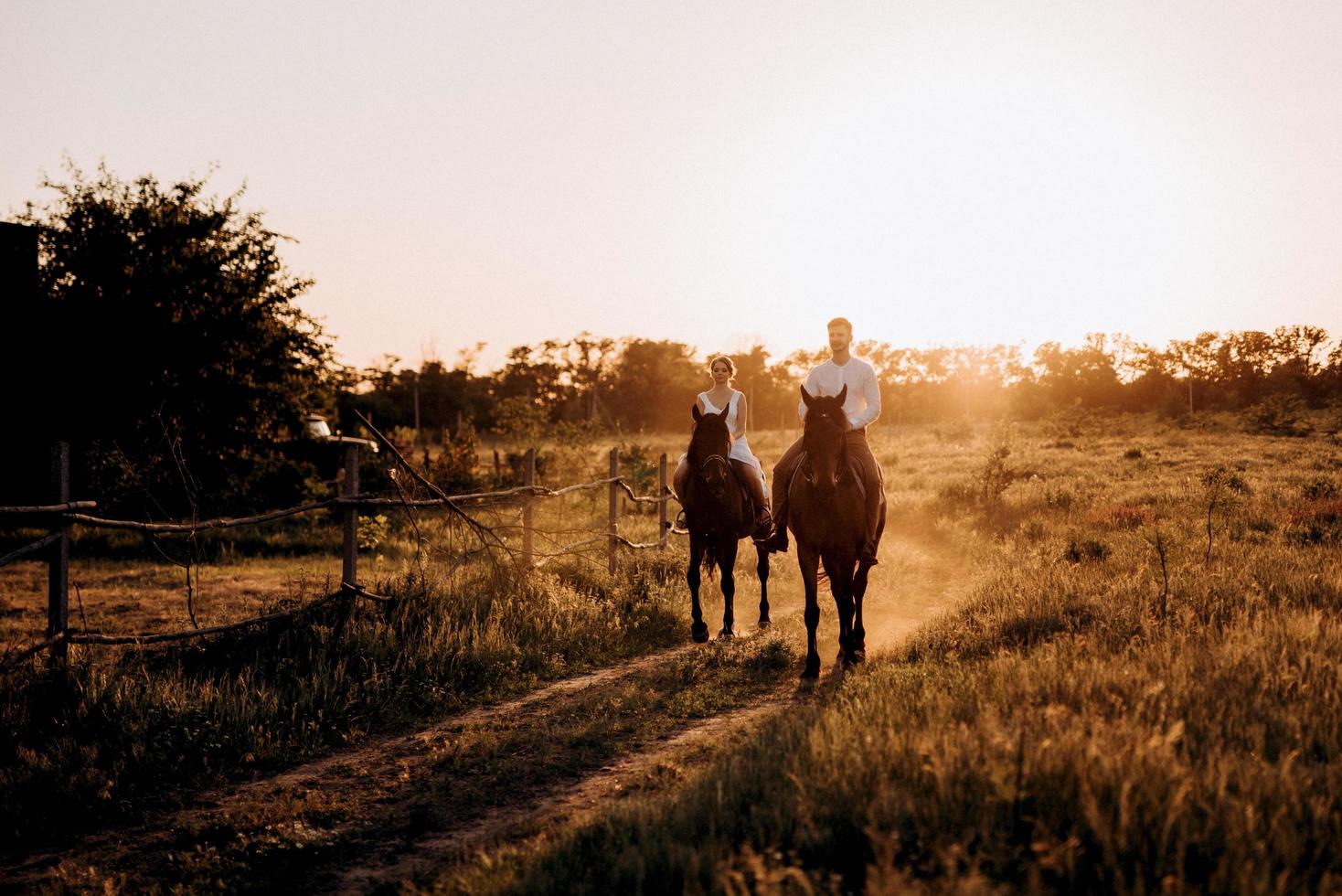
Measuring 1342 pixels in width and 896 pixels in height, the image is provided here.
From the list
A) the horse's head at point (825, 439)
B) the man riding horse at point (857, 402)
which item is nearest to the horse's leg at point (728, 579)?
the man riding horse at point (857, 402)

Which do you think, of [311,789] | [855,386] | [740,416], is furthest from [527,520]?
[311,789]

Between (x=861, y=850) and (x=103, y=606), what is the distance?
11944mm

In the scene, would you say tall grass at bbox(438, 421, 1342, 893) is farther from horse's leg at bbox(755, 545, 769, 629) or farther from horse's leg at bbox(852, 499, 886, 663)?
horse's leg at bbox(755, 545, 769, 629)

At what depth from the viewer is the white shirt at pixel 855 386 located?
774cm

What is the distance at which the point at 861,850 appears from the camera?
303cm

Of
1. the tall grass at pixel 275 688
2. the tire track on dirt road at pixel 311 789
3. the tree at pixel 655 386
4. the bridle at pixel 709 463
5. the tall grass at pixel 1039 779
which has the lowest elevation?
the tire track on dirt road at pixel 311 789

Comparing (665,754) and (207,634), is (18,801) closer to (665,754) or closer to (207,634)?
(207,634)

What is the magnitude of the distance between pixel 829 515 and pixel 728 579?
7.39ft

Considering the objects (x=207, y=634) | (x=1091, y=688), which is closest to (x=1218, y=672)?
(x=1091, y=688)

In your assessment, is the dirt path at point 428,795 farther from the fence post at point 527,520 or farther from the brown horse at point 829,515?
the fence post at point 527,520

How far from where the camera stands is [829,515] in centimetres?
739

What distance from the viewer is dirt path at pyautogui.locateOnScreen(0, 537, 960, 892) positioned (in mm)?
4008

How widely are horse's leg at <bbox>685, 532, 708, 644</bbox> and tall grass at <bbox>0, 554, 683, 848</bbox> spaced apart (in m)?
0.32

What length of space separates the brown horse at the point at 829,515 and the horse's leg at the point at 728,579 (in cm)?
160
